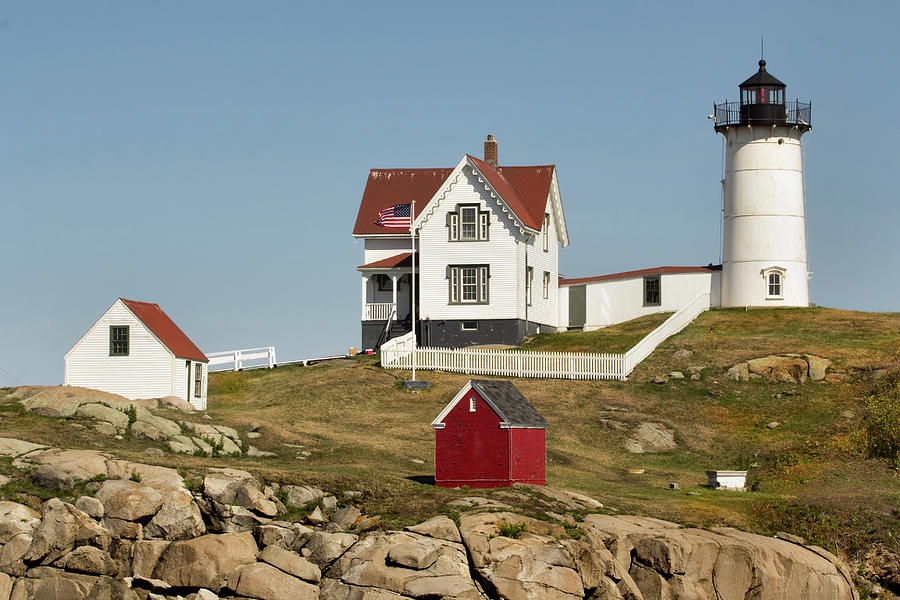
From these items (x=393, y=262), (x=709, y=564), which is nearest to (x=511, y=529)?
(x=709, y=564)

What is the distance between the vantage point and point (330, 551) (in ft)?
75.6

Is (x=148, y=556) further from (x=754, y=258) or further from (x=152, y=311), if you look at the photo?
(x=754, y=258)

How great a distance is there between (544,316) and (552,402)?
46.7 ft

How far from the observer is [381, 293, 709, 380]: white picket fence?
152ft

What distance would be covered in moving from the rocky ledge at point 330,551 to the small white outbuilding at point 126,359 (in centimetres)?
1234

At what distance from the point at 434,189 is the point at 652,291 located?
468 inches

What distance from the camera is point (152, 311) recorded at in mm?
40344

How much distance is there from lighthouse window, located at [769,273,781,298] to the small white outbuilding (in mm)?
28185

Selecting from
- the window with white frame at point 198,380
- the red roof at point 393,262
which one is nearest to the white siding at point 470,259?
the red roof at point 393,262

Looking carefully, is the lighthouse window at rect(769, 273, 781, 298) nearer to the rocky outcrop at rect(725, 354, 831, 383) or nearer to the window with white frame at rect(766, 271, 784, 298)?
the window with white frame at rect(766, 271, 784, 298)

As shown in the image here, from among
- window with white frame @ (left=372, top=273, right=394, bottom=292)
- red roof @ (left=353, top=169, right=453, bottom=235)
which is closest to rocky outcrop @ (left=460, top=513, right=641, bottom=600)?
window with white frame @ (left=372, top=273, right=394, bottom=292)

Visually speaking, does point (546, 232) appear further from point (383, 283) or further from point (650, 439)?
point (650, 439)

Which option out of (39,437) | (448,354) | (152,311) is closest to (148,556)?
(39,437)

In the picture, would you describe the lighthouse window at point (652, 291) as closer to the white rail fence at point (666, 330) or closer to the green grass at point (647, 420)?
the green grass at point (647, 420)
